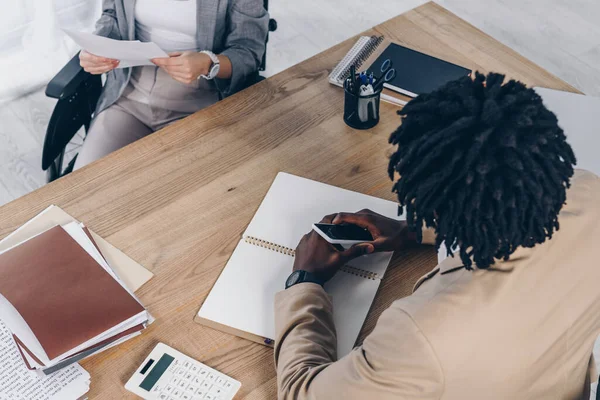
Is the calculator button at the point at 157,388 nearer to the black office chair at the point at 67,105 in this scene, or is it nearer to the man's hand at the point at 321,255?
the man's hand at the point at 321,255

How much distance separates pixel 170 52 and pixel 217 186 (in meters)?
0.55

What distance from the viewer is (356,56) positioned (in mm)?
1611

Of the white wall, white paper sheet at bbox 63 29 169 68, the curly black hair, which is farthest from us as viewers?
the white wall

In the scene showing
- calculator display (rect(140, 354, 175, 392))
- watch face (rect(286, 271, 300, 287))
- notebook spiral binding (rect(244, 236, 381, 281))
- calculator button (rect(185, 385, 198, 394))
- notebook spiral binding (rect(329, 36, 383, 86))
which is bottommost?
calculator button (rect(185, 385, 198, 394))

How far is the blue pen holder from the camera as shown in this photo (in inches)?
55.5

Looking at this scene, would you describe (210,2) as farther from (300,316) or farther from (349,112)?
(300,316)

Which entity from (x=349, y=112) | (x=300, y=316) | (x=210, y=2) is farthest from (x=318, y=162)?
(x=210, y=2)

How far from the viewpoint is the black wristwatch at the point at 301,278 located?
112 cm

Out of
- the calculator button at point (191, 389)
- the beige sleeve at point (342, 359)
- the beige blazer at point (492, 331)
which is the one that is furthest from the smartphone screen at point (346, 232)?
the calculator button at point (191, 389)

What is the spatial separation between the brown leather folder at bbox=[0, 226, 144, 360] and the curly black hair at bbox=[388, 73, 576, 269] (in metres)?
0.57

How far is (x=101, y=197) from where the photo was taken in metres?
1.31

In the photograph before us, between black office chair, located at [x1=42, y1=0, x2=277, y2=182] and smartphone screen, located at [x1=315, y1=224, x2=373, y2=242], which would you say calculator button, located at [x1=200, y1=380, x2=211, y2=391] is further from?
black office chair, located at [x1=42, y1=0, x2=277, y2=182]

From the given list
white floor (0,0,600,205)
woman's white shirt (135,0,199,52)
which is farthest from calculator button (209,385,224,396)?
white floor (0,0,600,205)

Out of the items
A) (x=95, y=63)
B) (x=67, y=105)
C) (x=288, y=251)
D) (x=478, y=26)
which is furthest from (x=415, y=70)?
(x=478, y=26)
